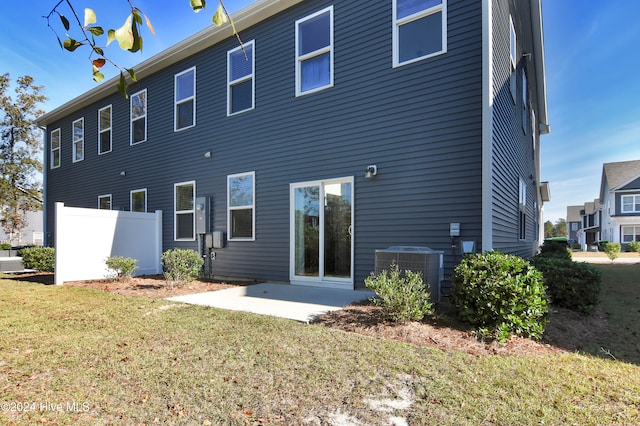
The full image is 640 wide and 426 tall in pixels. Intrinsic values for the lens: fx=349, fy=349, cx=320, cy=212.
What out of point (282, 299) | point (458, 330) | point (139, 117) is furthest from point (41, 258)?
point (458, 330)

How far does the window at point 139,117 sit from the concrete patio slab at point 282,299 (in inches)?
268

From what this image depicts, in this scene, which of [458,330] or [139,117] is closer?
[458,330]

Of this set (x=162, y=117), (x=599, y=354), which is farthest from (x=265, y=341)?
(x=162, y=117)

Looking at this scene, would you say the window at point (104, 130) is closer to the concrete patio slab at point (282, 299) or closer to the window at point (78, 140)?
the window at point (78, 140)

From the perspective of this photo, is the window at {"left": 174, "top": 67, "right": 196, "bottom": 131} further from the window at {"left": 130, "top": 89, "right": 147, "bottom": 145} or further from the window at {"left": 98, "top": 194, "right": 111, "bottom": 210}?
the window at {"left": 98, "top": 194, "right": 111, "bottom": 210}

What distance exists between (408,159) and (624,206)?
30.0 meters

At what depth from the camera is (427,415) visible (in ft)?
7.38

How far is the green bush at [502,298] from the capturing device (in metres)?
3.62

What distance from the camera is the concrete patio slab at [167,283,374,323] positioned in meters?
4.91

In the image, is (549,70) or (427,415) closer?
(427,415)

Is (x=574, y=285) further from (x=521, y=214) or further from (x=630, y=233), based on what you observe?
(x=630, y=233)

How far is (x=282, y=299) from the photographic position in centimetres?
575

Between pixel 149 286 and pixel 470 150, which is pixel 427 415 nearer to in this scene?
pixel 470 150

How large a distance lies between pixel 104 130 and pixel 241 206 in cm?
745
